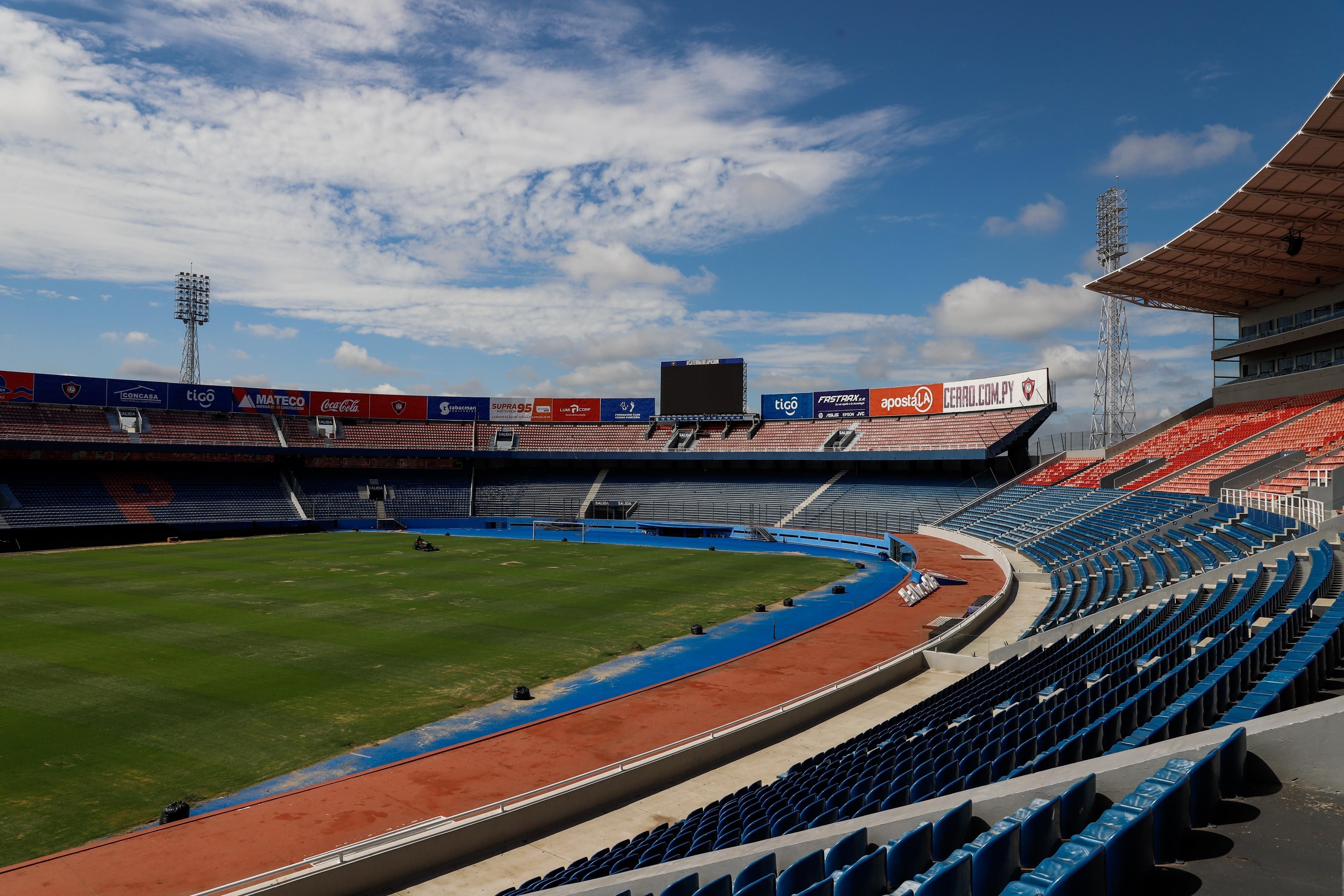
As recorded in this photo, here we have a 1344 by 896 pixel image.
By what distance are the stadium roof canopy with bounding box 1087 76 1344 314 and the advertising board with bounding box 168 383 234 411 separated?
6534 centimetres

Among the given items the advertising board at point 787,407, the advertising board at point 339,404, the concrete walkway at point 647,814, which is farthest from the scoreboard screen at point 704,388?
the concrete walkway at point 647,814

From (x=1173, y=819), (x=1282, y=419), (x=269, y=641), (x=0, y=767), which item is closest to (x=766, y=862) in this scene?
(x=1173, y=819)

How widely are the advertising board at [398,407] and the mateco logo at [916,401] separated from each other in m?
43.3

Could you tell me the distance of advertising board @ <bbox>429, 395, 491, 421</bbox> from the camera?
76.6m

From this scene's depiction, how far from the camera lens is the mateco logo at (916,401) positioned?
2539 inches

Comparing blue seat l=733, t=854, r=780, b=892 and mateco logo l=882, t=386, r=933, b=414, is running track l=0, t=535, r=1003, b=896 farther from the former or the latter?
mateco logo l=882, t=386, r=933, b=414

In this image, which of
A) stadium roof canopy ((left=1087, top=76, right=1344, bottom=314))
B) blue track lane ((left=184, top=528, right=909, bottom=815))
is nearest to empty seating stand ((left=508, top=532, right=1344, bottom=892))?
blue track lane ((left=184, top=528, right=909, bottom=815))

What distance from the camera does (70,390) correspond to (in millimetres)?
58344

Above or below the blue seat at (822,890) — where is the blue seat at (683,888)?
below

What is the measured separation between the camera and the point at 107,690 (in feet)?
62.9

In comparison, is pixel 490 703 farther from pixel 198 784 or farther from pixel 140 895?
pixel 140 895

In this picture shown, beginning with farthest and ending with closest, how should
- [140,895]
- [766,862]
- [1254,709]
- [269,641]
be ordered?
[269,641] < [140,895] < [1254,709] < [766,862]

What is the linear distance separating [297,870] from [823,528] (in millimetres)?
51071

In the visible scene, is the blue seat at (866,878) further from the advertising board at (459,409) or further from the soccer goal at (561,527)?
the advertising board at (459,409)
